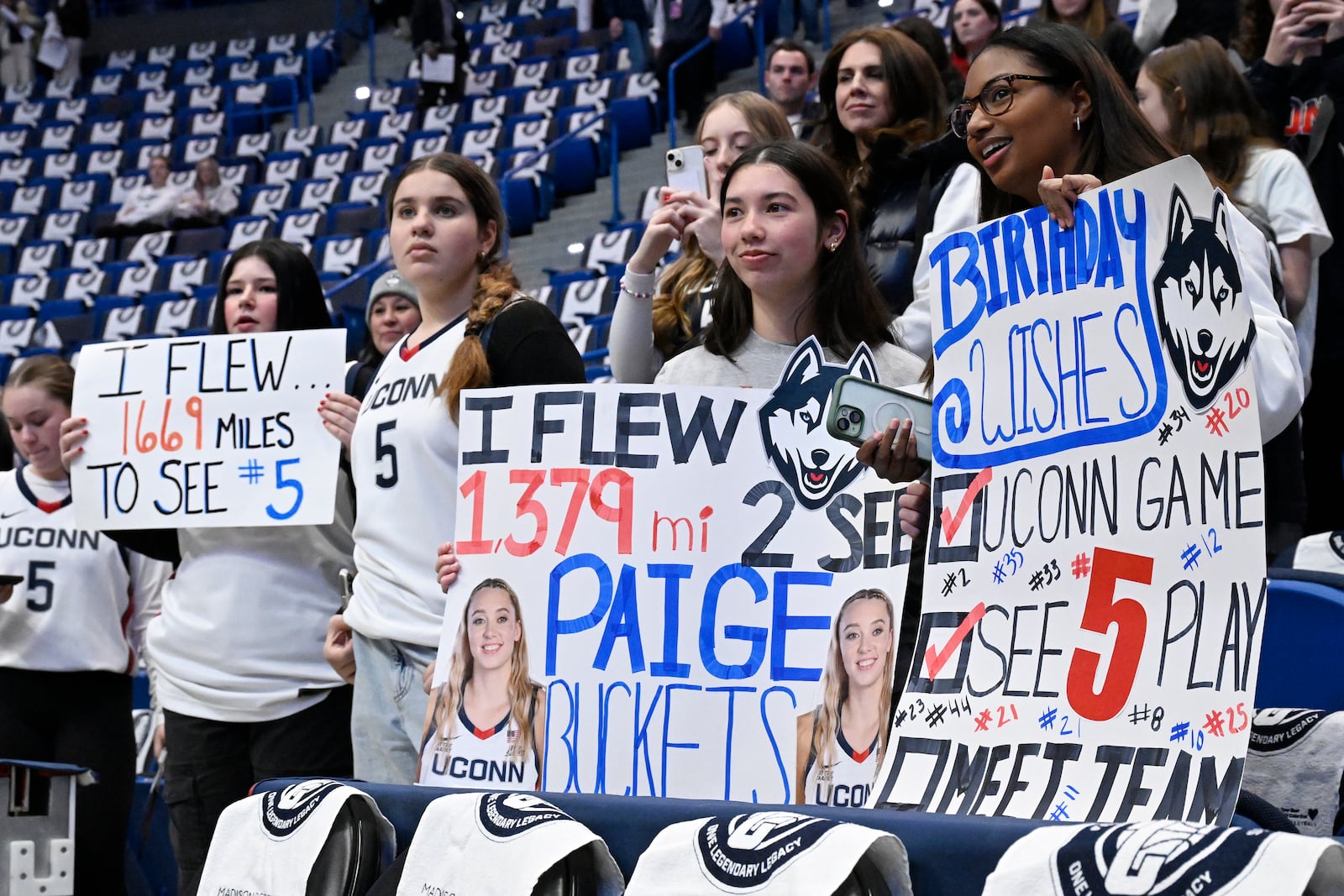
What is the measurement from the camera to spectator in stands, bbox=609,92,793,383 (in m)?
3.07

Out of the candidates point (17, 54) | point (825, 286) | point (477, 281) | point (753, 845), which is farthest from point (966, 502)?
point (17, 54)

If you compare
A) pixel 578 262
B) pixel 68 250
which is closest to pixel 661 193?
pixel 578 262

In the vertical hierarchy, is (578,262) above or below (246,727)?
above

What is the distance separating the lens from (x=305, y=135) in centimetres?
1398

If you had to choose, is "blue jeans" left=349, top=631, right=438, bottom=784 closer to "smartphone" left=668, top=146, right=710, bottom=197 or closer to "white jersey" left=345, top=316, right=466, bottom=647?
"white jersey" left=345, top=316, right=466, bottom=647

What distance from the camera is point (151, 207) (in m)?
13.1

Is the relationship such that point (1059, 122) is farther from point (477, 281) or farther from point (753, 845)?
point (477, 281)

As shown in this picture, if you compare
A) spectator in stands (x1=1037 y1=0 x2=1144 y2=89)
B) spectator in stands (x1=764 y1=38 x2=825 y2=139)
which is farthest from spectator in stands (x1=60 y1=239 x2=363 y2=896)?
spectator in stands (x1=1037 y1=0 x2=1144 y2=89)

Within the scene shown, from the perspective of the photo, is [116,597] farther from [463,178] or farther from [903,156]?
[903,156]

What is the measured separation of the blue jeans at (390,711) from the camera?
9.48ft

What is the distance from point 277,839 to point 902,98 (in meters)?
2.08

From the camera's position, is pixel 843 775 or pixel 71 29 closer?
pixel 843 775

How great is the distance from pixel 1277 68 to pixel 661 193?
5.53 ft

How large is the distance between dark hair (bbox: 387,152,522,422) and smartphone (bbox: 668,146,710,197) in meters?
0.34
